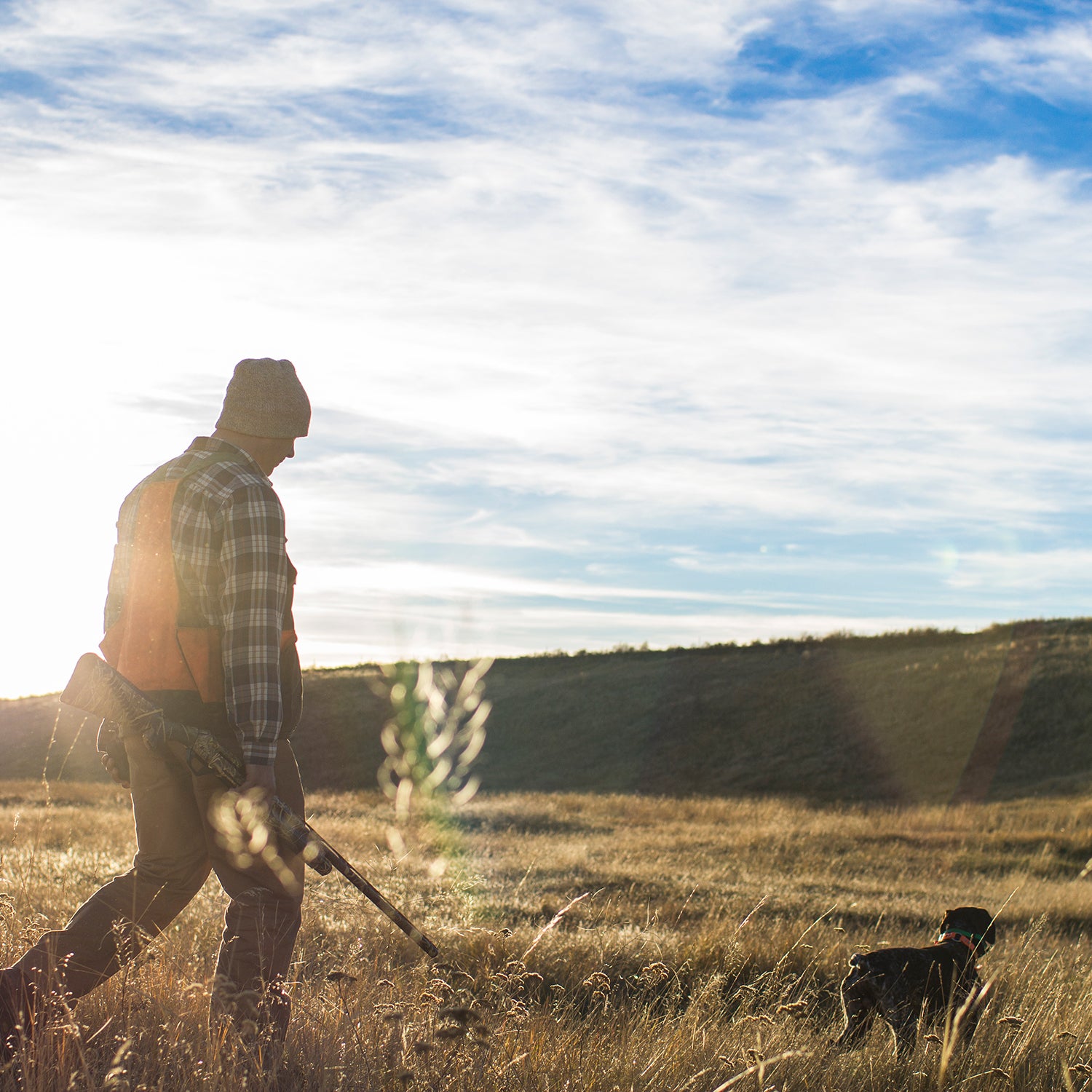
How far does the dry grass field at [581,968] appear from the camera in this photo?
111 inches

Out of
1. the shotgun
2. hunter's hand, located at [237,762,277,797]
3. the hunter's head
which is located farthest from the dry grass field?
the hunter's head

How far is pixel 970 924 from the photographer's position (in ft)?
15.2

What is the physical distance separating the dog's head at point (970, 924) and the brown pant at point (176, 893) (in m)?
3.07

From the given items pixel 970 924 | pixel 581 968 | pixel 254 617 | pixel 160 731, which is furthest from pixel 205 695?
pixel 970 924

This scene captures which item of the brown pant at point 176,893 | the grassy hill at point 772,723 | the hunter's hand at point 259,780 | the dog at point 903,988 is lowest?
the grassy hill at point 772,723

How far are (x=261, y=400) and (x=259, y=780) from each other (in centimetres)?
119

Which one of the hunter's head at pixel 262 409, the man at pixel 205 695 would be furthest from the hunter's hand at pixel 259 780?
the hunter's head at pixel 262 409

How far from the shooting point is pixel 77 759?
107 ft

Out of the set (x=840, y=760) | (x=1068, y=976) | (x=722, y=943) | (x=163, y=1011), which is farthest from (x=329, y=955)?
(x=840, y=760)

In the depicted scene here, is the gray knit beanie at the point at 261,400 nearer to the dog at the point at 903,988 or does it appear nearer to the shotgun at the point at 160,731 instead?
the shotgun at the point at 160,731

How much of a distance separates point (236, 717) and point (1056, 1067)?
3.01m

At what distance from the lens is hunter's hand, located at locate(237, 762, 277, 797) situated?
2.93 metres

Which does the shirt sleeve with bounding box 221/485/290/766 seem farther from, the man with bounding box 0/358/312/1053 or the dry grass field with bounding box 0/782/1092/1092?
the dry grass field with bounding box 0/782/1092/1092

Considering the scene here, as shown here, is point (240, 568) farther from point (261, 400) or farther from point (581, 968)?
point (581, 968)
